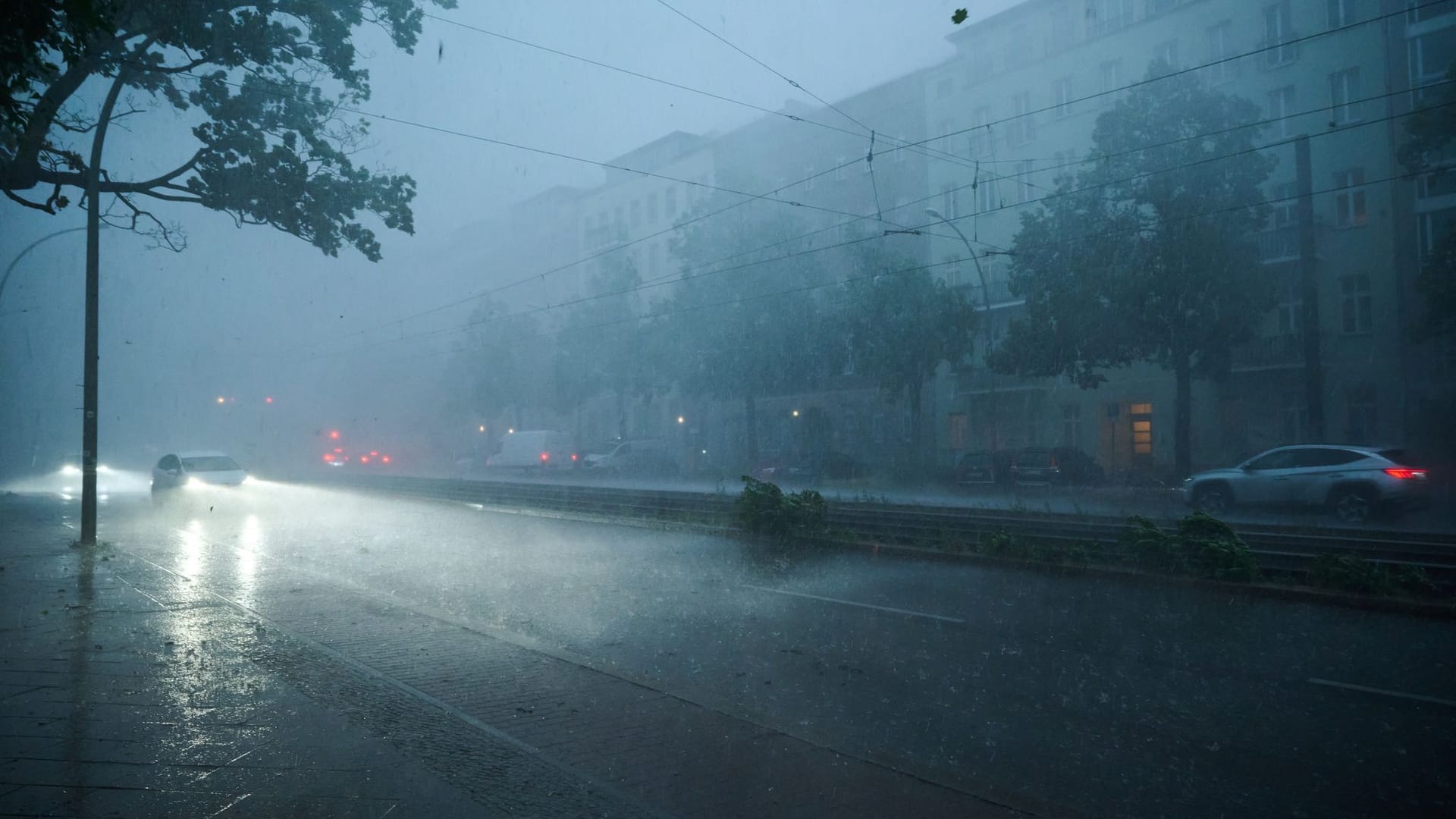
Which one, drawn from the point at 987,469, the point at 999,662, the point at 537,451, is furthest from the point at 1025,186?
the point at 999,662

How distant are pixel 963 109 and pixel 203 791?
45.2 m

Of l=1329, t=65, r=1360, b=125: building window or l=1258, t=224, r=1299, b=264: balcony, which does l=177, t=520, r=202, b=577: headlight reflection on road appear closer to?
l=1258, t=224, r=1299, b=264: balcony

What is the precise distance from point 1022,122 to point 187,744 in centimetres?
4226

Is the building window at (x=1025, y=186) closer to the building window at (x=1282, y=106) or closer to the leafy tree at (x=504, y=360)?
the building window at (x=1282, y=106)

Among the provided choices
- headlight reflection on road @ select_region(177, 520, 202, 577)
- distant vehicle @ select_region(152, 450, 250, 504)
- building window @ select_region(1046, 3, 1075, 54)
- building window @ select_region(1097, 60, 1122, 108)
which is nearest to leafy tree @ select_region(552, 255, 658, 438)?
distant vehicle @ select_region(152, 450, 250, 504)

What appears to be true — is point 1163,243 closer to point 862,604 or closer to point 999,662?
point 862,604

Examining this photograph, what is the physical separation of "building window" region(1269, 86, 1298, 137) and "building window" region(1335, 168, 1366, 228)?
7.77 ft

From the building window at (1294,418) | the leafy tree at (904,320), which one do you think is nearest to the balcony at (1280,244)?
the building window at (1294,418)

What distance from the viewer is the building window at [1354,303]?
31781mm

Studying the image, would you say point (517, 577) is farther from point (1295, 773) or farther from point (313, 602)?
point (1295, 773)

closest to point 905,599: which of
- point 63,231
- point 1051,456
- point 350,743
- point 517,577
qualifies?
point 517,577

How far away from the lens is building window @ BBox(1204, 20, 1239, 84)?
34.8 m

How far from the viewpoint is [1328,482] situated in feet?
64.4

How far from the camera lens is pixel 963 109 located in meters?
44.4
